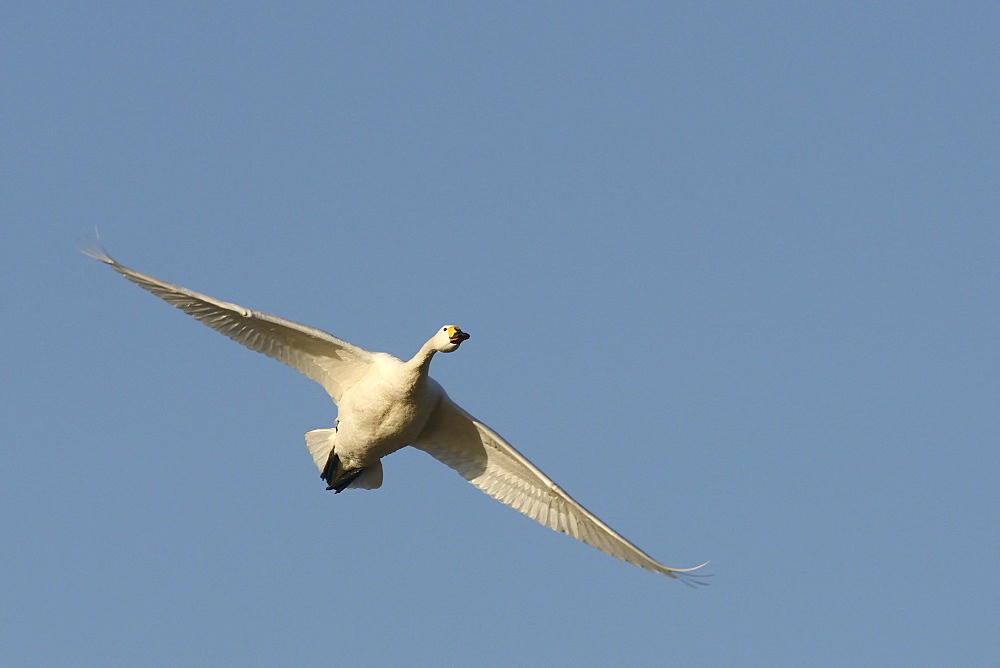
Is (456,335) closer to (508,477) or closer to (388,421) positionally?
(388,421)

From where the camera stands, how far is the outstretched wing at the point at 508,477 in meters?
29.4

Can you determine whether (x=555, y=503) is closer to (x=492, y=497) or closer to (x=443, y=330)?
(x=492, y=497)

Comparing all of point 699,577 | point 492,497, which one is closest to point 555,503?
point 492,497

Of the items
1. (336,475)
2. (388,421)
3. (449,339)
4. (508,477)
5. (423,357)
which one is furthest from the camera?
(336,475)

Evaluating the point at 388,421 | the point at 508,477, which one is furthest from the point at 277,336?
the point at 508,477

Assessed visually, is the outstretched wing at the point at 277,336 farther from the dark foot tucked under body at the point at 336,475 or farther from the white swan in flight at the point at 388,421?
the dark foot tucked under body at the point at 336,475

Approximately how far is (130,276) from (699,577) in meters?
10.5

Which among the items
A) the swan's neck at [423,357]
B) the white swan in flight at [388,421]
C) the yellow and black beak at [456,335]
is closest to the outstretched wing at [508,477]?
the white swan in flight at [388,421]

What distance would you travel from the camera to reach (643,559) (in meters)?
29.1

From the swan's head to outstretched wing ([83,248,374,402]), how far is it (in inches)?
63.3

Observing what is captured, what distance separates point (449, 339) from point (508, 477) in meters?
3.35

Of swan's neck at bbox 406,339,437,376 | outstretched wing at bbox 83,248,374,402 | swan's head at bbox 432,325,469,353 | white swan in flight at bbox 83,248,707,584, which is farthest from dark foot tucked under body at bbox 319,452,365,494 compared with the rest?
swan's head at bbox 432,325,469,353

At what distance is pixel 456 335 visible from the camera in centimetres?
2842

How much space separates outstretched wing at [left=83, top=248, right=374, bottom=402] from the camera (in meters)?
28.3
